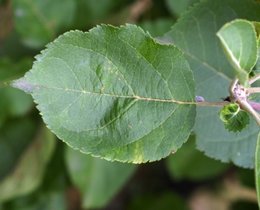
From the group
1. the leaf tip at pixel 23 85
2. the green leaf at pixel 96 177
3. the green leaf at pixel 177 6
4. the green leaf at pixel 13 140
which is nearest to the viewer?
the leaf tip at pixel 23 85

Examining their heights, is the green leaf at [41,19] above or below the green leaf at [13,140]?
above

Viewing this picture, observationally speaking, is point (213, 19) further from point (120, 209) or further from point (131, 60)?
point (120, 209)

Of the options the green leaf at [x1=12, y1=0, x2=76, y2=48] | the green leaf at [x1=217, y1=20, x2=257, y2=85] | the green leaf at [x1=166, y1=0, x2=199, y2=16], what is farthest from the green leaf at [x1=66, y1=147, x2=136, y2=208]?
the green leaf at [x1=217, y1=20, x2=257, y2=85]

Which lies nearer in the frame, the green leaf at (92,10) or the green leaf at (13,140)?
the green leaf at (92,10)

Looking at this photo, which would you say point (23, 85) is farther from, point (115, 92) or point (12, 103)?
point (12, 103)

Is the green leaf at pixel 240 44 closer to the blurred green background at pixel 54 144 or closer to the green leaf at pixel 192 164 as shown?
the blurred green background at pixel 54 144

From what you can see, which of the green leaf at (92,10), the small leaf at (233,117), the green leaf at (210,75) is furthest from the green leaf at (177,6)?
the small leaf at (233,117)
